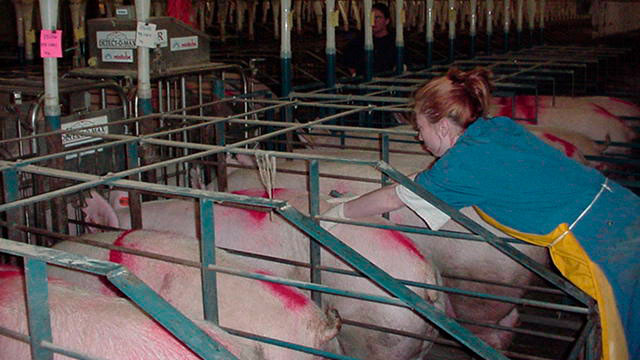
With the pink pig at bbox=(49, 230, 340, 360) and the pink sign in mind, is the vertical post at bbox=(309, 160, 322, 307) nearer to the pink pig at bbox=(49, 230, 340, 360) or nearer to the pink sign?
the pink pig at bbox=(49, 230, 340, 360)

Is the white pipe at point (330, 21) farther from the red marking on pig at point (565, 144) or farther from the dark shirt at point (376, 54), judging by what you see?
the red marking on pig at point (565, 144)

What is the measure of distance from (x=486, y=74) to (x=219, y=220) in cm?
134

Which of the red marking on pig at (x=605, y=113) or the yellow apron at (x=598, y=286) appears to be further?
the red marking on pig at (x=605, y=113)

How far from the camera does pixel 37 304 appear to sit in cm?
142

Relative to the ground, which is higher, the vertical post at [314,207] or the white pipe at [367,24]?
the white pipe at [367,24]

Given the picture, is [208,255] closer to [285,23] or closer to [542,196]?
[542,196]

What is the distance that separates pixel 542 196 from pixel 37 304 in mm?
1423

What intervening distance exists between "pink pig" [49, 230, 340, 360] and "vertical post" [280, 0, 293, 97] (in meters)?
2.59

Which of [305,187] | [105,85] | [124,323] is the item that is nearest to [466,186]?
[124,323]

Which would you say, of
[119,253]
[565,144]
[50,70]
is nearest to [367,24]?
[565,144]

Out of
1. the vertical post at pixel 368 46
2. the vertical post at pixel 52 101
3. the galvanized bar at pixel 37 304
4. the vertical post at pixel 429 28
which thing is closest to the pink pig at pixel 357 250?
the vertical post at pixel 52 101

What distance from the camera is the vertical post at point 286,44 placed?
488 cm

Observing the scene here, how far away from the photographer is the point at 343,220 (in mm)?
2424

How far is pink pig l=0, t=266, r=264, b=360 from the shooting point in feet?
6.06
